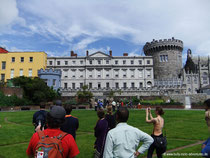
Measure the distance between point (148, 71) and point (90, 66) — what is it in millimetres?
19649

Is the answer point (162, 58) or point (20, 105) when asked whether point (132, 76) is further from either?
point (20, 105)

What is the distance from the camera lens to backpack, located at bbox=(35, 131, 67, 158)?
250cm

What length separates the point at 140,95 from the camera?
49.0 meters

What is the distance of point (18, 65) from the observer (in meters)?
50.3

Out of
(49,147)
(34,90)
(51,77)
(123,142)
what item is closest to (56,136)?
(49,147)

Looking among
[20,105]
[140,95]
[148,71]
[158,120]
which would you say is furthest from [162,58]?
[158,120]

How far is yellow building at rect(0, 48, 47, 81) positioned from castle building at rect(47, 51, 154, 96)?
27.0 ft

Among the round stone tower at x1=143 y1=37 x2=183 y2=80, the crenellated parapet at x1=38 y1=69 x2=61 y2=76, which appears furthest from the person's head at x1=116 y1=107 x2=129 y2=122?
the round stone tower at x1=143 y1=37 x2=183 y2=80

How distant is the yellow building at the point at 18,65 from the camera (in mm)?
50331

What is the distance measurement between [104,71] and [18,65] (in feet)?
85.7

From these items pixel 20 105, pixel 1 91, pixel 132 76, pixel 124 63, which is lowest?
pixel 20 105

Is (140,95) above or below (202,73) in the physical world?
below

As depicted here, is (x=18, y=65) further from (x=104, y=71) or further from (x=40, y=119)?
(x=40, y=119)

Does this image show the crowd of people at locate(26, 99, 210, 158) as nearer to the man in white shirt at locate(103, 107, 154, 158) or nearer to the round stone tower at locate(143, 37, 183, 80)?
the man in white shirt at locate(103, 107, 154, 158)
